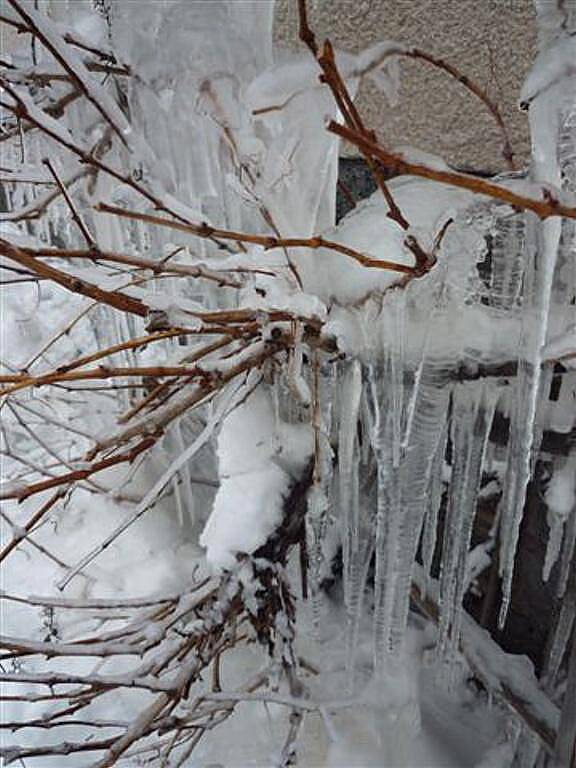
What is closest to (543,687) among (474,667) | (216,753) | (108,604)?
(474,667)

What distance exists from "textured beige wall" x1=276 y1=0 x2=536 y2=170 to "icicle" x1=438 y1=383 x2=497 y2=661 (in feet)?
3.17

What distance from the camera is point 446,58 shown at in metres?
2.00

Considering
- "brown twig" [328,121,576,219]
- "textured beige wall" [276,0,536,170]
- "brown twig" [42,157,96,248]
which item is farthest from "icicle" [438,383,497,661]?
"textured beige wall" [276,0,536,170]

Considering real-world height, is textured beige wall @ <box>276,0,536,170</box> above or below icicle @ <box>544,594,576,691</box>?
above

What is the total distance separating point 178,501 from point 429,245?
1.86m

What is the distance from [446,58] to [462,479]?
1.33m

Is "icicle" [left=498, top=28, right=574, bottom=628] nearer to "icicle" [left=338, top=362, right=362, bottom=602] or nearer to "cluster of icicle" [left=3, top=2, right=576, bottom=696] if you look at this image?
"cluster of icicle" [left=3, top=2, right=576, bottom=696]

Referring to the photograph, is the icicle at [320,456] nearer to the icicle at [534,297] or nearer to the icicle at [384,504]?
the icicle at [384,504]

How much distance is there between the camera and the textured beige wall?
1879mm

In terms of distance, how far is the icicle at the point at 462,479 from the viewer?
4.67 ft

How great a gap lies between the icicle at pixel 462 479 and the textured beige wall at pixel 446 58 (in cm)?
96

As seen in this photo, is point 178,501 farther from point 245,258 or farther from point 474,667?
point 245,258

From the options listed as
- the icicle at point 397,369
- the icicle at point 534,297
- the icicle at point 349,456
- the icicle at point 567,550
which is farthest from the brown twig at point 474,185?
the icicle at point 567,550

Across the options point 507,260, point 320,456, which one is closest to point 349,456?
point 320,456
